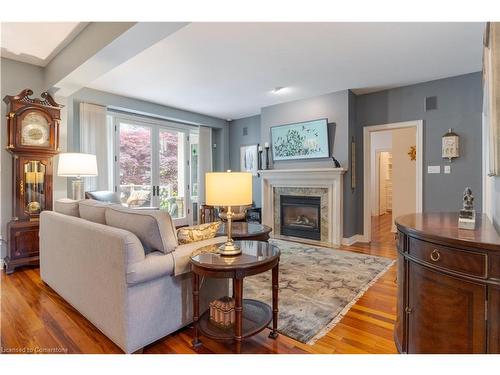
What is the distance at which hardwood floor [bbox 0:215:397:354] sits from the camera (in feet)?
5.67

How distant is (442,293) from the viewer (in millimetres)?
1287

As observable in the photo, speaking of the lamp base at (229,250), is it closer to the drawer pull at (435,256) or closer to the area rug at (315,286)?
the area rug at (315,286)

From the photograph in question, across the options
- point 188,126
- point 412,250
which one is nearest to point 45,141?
point 188,126

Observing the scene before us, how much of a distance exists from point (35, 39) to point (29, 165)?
144cm

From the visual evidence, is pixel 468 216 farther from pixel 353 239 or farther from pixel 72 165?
pixel 72 165

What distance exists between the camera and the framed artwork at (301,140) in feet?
15.2

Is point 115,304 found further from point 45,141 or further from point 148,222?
point 45,141

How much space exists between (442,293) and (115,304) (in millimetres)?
1797

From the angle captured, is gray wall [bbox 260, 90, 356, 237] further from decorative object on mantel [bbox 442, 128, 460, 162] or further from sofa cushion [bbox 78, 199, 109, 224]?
sofa cushion [bbox 78, 199, 109, 224]

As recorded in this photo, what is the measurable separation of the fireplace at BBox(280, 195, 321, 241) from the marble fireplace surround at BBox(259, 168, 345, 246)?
0.08m

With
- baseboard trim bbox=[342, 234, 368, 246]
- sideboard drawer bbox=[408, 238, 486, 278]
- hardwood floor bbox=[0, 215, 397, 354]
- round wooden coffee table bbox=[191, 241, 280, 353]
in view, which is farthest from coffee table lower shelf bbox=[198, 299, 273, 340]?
baseboard trim bbox=[342, 234, 368, 246]

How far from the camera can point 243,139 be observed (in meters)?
6.51

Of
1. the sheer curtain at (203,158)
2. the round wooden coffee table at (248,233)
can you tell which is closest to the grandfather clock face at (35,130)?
the round wooden coffee table at (248,233)

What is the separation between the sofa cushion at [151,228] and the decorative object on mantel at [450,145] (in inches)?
155
